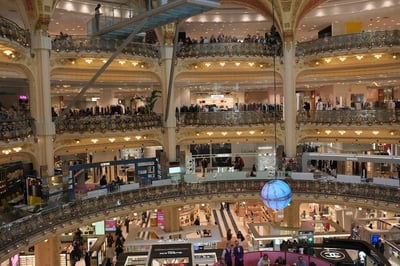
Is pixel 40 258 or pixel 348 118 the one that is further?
pixel 348 118

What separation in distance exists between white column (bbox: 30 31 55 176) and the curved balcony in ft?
11.1

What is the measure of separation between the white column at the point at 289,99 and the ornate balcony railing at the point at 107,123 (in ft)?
25.4

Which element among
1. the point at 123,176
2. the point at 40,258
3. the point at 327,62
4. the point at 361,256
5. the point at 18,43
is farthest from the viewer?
the point at 123,176

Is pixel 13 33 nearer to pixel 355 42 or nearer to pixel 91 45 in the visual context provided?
pixel 91 45

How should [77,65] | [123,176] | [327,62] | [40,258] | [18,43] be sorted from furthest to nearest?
[123,176], [327,62], [77,65], [40,258], [18,43]

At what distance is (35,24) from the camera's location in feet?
61.0

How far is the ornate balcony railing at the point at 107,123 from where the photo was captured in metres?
20.3

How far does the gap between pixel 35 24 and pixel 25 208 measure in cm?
868

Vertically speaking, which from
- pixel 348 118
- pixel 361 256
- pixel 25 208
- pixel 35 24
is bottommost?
pixel 361 256

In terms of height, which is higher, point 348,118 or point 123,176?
point 348,118

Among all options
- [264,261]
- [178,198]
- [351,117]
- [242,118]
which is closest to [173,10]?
[264,261]

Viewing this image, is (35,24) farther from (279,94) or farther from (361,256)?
(279,94)

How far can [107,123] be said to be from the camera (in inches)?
845

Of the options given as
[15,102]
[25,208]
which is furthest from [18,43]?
[15,102]
